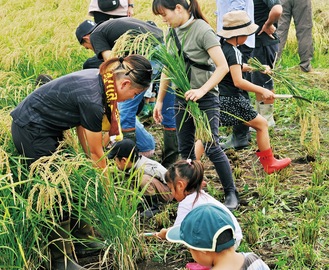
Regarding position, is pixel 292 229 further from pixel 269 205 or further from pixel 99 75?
pixel 99 75

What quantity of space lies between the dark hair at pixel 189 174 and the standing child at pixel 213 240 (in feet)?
3.46

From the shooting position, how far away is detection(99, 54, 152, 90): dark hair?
117 inches

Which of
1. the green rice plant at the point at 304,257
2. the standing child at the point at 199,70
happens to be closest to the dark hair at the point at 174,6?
the standing child at the point at 199,70

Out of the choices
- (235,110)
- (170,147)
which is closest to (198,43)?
(235,110)

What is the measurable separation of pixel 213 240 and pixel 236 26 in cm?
237

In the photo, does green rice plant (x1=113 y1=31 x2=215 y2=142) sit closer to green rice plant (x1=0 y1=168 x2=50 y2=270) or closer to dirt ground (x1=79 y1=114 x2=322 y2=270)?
dirt ground (x1=79 y1=114 x2=322 y2=270)

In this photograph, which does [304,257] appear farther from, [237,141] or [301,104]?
[237,141]

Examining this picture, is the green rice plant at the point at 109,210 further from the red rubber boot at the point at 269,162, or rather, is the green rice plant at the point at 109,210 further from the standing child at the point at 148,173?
the red rubber boot at the point at 269,162

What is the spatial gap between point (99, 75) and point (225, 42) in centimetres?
140

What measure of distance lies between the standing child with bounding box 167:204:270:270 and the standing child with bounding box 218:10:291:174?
6.62 feet

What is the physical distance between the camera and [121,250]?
312cm

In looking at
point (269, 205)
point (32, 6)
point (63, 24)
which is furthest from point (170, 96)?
point (32, 6)

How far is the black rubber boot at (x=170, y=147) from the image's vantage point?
183 inches

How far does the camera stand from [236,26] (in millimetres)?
4199
